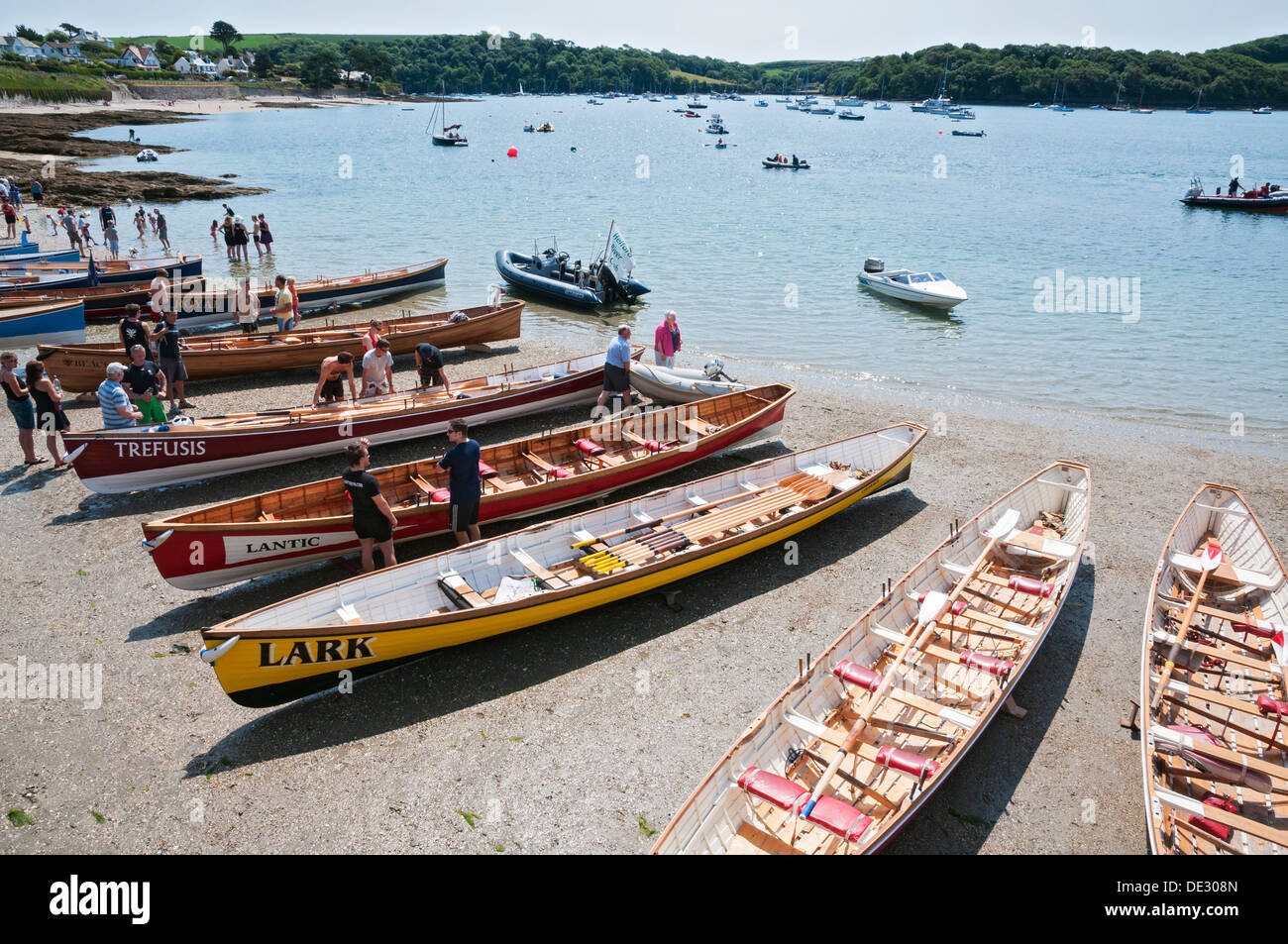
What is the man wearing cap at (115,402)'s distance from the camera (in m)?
12.2

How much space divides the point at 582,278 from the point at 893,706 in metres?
21.4

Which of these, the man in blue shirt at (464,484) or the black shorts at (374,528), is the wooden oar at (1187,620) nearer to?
the man in blue shirt at (464,484)

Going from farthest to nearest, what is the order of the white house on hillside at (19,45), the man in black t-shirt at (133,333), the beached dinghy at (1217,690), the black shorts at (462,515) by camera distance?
the white house on hillside at (19,45), the man in black t-shirt at (133,333), the black shorts at (462,515), the beached dinghy at (1217,690)

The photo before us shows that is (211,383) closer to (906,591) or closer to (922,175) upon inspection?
(906,591)

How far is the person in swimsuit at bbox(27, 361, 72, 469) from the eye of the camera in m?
12.7

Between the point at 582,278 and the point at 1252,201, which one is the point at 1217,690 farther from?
the point at 1252,201

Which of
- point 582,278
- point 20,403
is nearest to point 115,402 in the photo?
point 20,403

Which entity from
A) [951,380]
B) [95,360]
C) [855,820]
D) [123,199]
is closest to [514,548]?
[855,820]

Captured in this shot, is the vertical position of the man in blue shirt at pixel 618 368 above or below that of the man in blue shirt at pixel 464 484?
above

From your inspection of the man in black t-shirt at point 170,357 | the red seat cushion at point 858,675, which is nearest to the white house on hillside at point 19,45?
the man in black t-shirt at point 170,357

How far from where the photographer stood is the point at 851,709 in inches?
313

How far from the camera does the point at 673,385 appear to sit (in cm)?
1577

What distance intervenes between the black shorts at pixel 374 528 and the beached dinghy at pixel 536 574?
2.34ft

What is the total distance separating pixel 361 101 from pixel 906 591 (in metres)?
187
